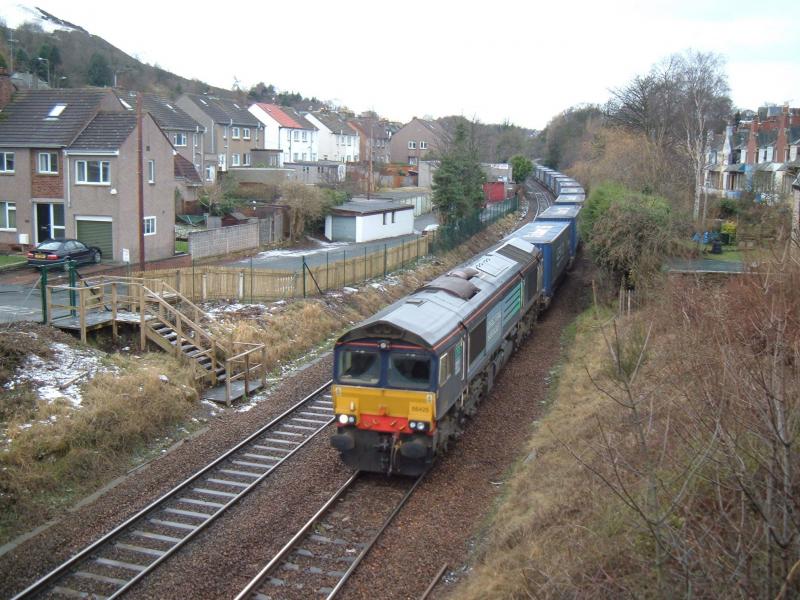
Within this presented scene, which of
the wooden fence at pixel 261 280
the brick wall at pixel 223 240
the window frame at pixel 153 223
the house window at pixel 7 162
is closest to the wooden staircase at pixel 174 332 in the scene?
the wooden fence at pixel 261 280

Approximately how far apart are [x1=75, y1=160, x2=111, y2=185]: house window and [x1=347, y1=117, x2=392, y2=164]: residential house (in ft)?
180

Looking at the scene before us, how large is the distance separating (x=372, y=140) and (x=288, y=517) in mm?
79208

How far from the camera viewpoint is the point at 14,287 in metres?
24.2

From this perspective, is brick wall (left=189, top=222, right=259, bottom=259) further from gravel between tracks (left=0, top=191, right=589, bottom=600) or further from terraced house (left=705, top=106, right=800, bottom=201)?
terraced house (left=705, top=106, right=800, bottom=201)

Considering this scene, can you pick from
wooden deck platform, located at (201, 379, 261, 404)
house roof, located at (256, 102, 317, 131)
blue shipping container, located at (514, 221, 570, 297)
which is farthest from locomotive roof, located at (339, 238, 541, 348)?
house roof, located at (256, 102, 317, 131)

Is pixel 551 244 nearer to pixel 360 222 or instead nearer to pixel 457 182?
pixel 360 222

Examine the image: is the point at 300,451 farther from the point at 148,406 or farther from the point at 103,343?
the point at 103,343

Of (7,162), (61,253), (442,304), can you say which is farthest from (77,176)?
(442,304)

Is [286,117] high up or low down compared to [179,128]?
up

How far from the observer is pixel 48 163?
103 feet

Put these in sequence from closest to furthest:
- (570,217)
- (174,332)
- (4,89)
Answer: (174,332) → (4,89) → (570,217)

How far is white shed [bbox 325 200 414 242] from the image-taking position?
41219 millimetres

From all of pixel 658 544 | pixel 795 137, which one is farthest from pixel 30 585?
pixel 795 137

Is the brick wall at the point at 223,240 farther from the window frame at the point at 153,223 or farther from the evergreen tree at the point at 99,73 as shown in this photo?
the evergreen tree at the point at 99,73
